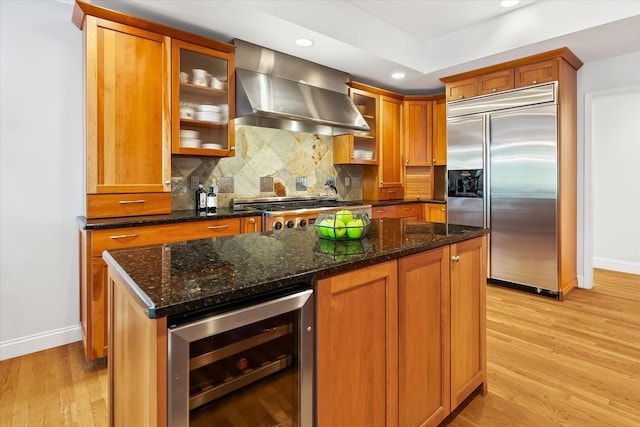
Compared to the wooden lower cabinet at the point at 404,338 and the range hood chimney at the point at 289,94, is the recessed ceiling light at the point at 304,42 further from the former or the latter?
the wooden lower cabinet at the point at 404,338

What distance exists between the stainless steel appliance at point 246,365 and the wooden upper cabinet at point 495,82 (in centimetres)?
379

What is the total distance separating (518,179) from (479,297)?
2409 millimetres

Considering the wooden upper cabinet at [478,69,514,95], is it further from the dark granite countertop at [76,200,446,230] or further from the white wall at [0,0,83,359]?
the white wall at [0,0,83,359]

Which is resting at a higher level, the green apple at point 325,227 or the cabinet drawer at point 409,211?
the cabinet drawer at point 409,211

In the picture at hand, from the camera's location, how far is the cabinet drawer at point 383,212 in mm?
4238

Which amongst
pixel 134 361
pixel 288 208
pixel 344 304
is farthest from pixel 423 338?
pixel 288 208

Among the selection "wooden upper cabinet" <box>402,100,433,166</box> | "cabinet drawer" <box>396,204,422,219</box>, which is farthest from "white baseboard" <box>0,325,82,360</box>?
"wooden upper cabinet" <box>402,100,433,166</box>

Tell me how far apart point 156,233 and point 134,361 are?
1.66 m

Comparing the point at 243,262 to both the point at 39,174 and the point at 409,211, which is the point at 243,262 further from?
the point at 409,211

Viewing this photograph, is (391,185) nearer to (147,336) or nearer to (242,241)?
(242,241)

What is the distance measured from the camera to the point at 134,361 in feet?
3.26

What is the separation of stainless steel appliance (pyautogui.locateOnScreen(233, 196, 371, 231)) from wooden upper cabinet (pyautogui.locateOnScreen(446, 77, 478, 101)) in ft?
5.69

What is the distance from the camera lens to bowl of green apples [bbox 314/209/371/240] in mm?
1603

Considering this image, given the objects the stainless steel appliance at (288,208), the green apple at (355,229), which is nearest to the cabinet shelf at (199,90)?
the stainless steel appliance at (288,208)
